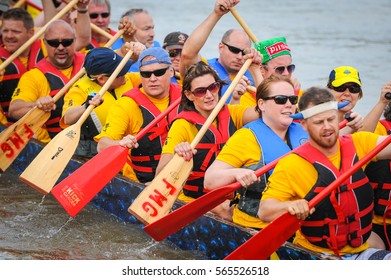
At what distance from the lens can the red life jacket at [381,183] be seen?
502 centimetres

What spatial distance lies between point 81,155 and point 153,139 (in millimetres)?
866

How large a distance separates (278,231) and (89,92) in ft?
7.90

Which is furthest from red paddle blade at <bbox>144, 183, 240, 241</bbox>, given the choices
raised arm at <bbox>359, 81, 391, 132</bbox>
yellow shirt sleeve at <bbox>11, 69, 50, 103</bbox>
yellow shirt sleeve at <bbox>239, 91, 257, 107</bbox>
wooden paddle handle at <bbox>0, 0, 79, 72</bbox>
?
wooden paddle handle at <bbox>0, 0, 79, 72</bbox>

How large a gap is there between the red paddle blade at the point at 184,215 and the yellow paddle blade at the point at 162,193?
0.19 meters

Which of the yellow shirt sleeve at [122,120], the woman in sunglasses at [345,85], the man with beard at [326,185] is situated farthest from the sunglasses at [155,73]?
the man with beard at [326,185]

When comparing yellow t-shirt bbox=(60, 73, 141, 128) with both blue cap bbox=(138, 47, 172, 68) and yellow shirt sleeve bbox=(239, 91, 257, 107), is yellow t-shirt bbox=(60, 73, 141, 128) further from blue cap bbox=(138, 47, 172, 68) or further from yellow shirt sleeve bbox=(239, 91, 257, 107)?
yellow shirt sleeve bbox=(239, 91, 257, 107)

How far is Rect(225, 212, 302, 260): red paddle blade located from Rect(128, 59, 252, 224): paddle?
77cm

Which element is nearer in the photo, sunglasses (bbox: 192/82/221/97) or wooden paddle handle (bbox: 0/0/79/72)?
sunglasses (bbox: 192/82/221/97)

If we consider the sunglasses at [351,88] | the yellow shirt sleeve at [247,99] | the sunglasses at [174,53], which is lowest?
the yellow shirt sleeve at [247,99]

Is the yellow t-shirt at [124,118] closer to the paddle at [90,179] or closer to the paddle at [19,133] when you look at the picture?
the paddle at [90,179]

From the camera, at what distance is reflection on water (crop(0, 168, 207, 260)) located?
5.64 m

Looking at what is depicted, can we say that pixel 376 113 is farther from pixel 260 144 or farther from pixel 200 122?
pixel 200 122

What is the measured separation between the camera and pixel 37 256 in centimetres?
562
